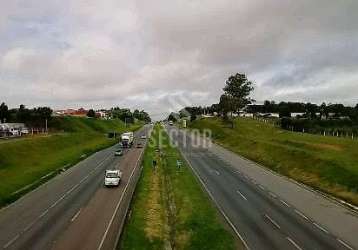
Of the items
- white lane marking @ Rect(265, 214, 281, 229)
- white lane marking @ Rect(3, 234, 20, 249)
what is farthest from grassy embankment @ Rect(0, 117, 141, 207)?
white lane marking @ Rect(265, 214, 281, 229)

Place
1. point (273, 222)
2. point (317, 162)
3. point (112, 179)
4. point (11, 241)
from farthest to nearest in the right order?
point (317, 162) < point (112, 179) < point (273, 222) < point (11, 241)

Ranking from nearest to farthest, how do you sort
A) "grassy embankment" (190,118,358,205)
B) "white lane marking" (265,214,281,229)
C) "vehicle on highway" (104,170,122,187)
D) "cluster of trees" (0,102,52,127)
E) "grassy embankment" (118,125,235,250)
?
"grassy embankment" (118,125,235,250) < "white lane marking" (265,214,281,229) < "grassy embankment" (190,118,358,205) < "vehicle on highway" (104,170,122,187) < "cluster of trees" (0,102,52,127)

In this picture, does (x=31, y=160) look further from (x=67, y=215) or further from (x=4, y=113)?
Result: (x=4, y=113)

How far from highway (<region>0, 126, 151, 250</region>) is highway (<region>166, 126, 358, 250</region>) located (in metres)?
10.0

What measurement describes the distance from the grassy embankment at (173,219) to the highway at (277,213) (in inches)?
63.9

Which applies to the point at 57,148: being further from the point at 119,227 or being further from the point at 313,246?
the point at 313,246

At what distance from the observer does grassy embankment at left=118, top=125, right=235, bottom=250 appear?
3259 centimetres

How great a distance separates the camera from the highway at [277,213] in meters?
32.6

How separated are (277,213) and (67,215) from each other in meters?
18.5

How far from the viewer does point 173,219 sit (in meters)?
40.6

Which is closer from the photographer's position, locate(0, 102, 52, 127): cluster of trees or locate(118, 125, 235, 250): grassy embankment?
locate(118, 125, 235, 250): grassy embankment

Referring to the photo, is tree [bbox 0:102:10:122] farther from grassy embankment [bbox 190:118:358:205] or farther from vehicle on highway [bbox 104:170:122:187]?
vehicle on highway [bbox 104:170:122:187]

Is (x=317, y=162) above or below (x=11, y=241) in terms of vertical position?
above

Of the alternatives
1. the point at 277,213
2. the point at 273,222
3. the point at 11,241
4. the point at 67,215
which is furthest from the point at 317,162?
the point at 11,241
